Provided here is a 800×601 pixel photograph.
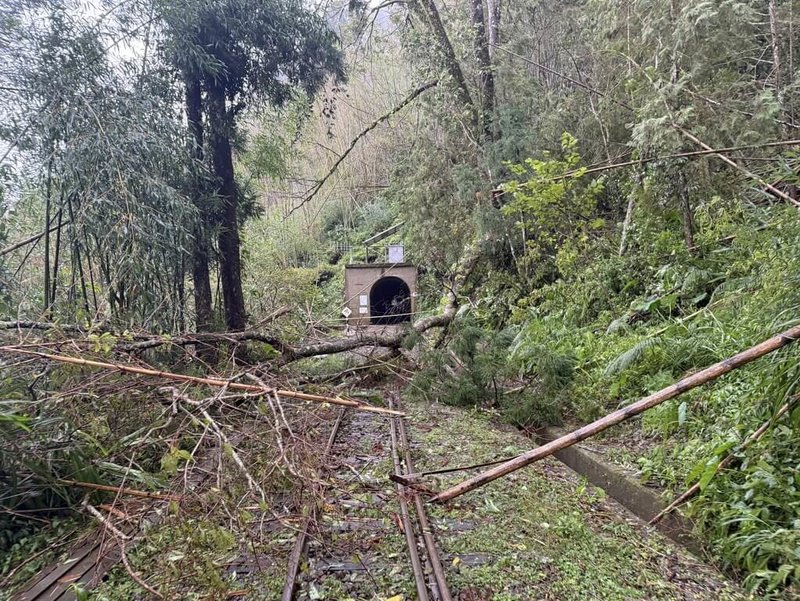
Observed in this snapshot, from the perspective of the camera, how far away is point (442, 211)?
12.1m

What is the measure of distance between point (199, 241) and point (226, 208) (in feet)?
3.31

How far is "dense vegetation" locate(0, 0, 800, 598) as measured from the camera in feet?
12.5

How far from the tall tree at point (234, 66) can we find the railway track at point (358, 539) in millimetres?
5173

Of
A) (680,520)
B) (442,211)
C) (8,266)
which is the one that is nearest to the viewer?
(680,520)

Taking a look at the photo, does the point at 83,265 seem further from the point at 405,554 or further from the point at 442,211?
the point at 442,211

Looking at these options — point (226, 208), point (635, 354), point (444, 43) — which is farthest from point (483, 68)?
point (635, 354)

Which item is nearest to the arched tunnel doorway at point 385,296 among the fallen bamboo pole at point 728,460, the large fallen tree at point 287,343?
the large fallen tree at point 287,343

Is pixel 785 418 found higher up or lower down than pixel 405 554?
higher up

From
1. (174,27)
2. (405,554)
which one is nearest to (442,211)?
(174,27)

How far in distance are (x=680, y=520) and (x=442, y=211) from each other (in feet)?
30.8

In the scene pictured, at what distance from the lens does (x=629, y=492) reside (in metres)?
4.26

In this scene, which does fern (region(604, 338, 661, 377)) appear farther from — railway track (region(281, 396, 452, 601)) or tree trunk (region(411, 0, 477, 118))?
tree trunk (region(411, 0, 477, 118))

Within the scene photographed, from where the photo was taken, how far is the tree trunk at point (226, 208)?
8648 mm

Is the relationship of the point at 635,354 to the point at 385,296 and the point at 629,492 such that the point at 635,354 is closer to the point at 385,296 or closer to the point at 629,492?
the point at 629,492
